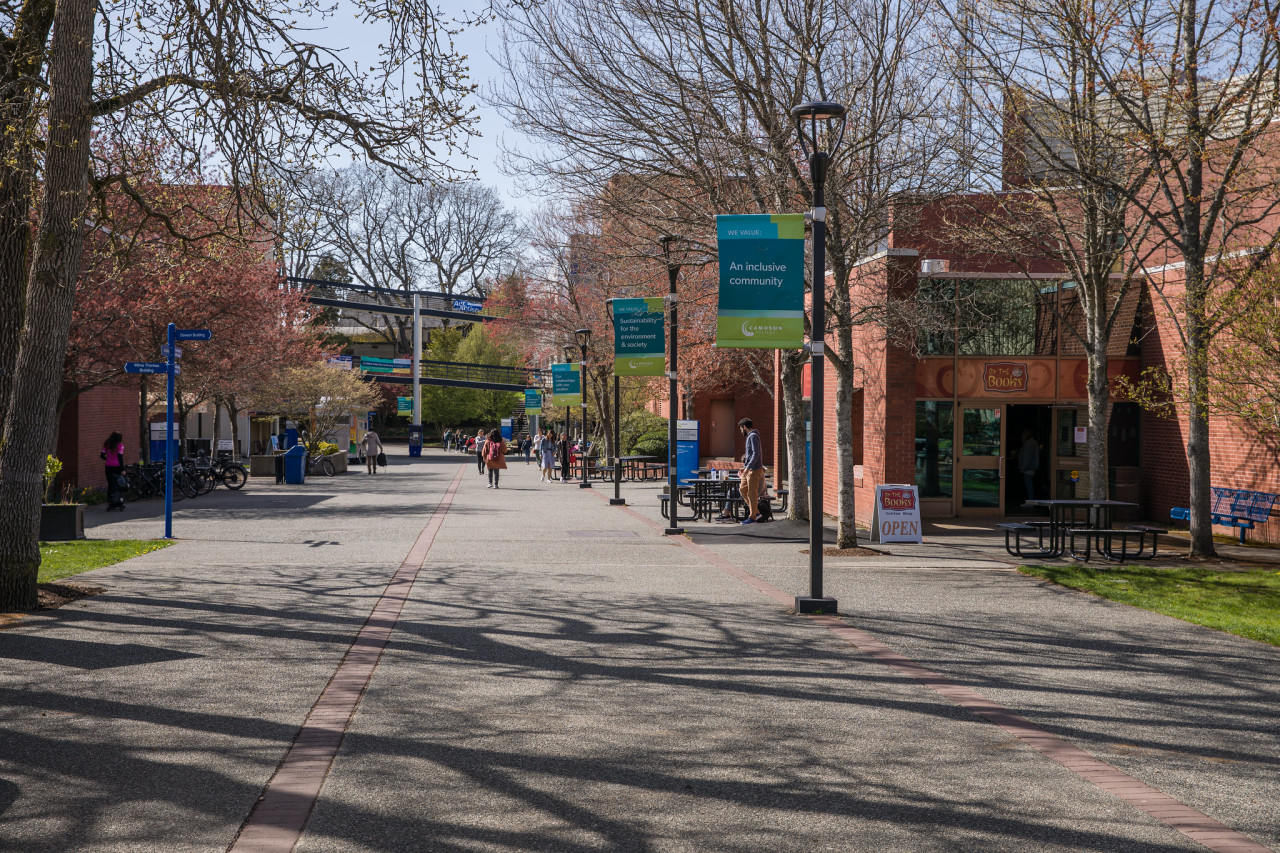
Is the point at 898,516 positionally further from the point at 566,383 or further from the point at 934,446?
the point at 566,383

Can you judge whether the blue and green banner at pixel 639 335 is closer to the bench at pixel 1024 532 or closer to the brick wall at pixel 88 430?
the bench at pixel 1024 532

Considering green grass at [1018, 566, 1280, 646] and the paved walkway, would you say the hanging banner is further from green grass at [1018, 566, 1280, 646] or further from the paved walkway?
the paved walkway

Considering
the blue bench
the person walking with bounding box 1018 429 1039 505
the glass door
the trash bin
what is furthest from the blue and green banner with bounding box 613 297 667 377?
the trash bin

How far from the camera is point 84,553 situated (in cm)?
1422

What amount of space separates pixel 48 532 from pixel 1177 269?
18716 millimetres

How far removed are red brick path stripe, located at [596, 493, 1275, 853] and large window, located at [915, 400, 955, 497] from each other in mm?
12404

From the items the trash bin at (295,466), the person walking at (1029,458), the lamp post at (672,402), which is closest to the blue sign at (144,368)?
the lamp post at (672,402)

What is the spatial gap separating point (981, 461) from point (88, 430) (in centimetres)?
2098

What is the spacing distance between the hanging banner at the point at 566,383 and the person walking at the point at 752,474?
46.6 ft

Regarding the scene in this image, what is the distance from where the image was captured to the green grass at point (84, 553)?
12.4m

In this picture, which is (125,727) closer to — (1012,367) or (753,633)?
(753,633)

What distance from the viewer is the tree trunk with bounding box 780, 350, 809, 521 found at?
19.9m

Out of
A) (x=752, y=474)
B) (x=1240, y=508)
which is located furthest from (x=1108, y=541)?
(x=752, y=474)

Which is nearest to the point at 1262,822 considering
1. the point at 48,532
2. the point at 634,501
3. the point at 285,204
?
the point at 285,204
